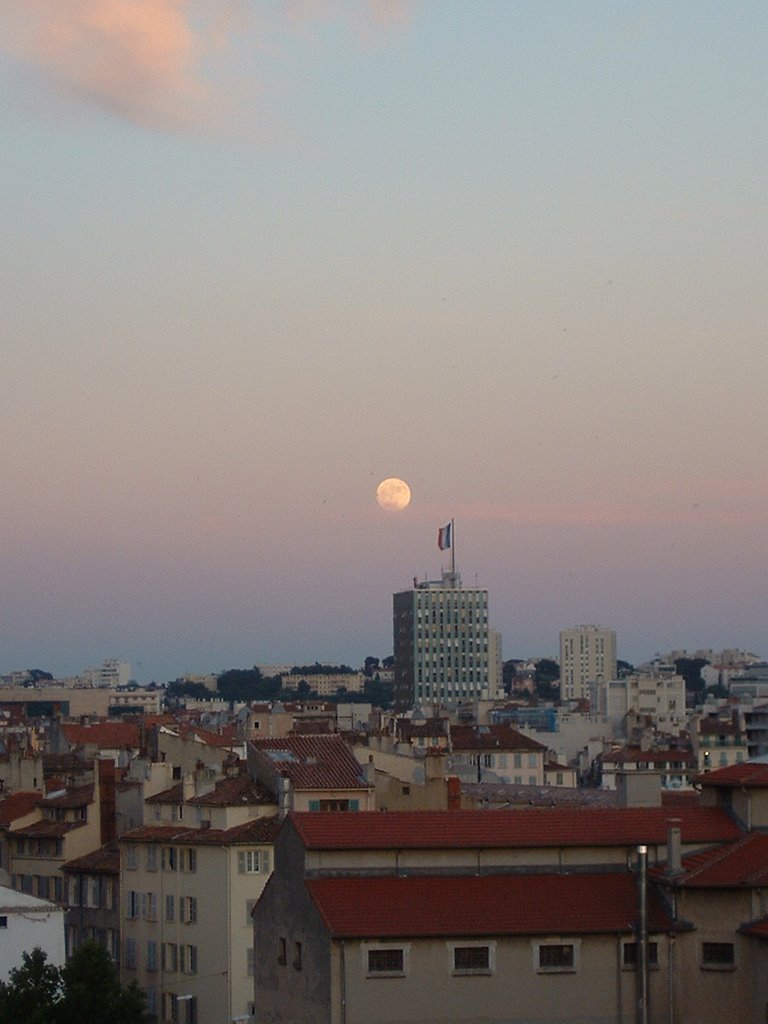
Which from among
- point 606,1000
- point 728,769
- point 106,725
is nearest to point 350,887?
point 606,1000

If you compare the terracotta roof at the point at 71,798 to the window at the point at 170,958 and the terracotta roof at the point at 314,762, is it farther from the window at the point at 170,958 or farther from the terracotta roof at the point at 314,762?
the window at the point at 170,958

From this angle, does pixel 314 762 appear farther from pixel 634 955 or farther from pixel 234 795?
pixel 634 955

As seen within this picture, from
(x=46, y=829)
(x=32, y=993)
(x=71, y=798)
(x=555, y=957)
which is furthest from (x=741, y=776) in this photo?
(x=71, y=798)

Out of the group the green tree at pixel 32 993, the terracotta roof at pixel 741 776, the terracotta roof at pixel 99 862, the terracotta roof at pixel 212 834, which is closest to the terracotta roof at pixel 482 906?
the terracotta roof at pixel 741 776

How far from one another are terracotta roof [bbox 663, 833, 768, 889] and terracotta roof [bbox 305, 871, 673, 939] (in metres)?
1.03

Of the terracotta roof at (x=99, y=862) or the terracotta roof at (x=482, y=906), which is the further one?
the terracotta roof at (x=99, y=862)

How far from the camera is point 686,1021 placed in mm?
48156

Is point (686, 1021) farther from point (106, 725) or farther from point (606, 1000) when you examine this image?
point (106, 725)

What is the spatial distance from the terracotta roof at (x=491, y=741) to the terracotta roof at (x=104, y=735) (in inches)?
911

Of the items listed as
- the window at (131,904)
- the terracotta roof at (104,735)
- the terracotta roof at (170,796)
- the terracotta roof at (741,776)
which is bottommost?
the window at (131,904)

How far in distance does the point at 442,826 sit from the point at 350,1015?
204 inches

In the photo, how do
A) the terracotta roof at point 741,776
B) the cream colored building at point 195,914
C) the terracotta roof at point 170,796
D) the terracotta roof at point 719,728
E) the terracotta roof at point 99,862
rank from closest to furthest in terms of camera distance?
the terracotta roof at point 741,776 → the cream colored building at point 195,914 → the terracotta roof at point 170,796 → the terracotta roof at point 99,862 → the terracotta roof at point 719,728

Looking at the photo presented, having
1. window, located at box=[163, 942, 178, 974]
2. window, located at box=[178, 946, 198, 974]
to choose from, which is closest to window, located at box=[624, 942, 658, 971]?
window, located at box=[178, 946, 198, 974]

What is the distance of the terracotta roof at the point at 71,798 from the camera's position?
88.7m
